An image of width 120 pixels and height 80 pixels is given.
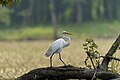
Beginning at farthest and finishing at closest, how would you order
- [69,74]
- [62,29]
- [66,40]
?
[62,29], [66,40], [69,74]

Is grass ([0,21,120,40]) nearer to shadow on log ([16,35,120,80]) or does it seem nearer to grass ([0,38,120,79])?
grass ([0,38,120,79])

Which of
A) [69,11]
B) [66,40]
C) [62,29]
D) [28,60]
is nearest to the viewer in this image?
[66,40]

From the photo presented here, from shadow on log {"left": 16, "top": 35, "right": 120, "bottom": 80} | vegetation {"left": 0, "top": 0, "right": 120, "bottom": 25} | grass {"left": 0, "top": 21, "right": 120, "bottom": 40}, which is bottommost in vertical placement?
grass {"left": 0, "top": 21, "right": 120, "bottom": 40}

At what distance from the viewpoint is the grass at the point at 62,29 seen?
3255 inches

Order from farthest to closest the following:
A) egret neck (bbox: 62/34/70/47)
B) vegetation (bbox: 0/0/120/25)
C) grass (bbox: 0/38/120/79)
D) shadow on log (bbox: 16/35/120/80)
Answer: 1. vegetation (bbox: 0/0/120/25)
2. grass (bbox: 0/38/120/79)
3. egret neck (bbox: 62/34/70/47)
4. shadow on log (bbox: 16/35/120/80)

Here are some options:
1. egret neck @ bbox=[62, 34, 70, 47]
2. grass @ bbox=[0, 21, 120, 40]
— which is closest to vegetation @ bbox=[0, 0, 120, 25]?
grass @ bbox=[0, 21, 120, 40]

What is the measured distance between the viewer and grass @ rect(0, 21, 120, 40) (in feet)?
271

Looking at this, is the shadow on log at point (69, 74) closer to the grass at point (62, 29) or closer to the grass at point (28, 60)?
the grass at point (28, 60)

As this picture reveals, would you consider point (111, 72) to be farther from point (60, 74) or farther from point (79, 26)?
point (79, 26)

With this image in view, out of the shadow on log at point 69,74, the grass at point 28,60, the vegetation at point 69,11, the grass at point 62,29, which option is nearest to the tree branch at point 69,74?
Answer: the shadow on log at point 69,74

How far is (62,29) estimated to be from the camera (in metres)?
93.0

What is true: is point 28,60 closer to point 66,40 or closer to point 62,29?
point 66,40

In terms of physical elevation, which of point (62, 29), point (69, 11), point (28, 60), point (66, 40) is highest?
point (66, 40)

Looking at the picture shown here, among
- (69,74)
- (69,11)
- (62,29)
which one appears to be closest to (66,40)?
(69,74)
